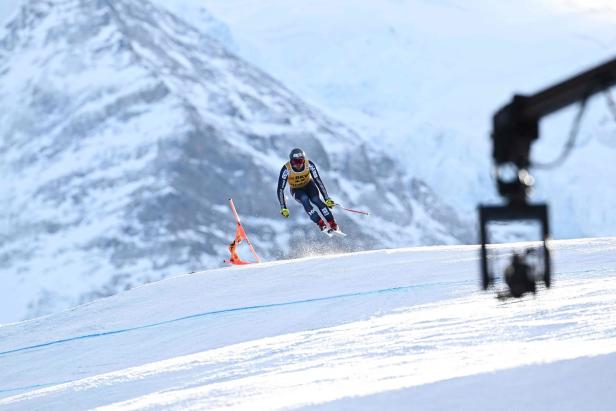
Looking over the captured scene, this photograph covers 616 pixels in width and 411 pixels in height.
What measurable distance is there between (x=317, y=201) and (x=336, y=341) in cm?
576

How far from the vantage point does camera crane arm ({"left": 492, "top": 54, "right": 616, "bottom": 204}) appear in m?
5.80

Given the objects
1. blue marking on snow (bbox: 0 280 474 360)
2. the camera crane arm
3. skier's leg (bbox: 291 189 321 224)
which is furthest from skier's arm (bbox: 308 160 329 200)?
the camera crane arm

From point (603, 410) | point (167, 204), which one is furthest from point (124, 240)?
point (603, 410)

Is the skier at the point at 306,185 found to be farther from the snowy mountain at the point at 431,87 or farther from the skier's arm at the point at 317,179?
Result: the snowy mountain at the point at 431,87

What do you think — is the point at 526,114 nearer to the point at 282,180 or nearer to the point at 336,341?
the point at 336,341

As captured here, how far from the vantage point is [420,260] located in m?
17.5

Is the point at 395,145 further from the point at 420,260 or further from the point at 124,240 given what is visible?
the point at 420,260

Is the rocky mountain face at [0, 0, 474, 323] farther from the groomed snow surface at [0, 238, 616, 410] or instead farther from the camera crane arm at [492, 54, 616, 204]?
the camera crane arm at [492, 54, 616, 204]

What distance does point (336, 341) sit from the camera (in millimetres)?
12695

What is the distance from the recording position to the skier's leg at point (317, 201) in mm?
18141

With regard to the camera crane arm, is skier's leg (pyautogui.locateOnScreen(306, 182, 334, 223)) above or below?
below

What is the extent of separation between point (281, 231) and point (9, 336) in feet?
345

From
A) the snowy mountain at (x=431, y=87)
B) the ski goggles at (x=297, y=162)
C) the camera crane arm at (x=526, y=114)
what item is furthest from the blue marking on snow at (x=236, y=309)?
the snowy mountain at (x=431, y=87)

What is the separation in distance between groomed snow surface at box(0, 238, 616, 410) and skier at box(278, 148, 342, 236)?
74cm
